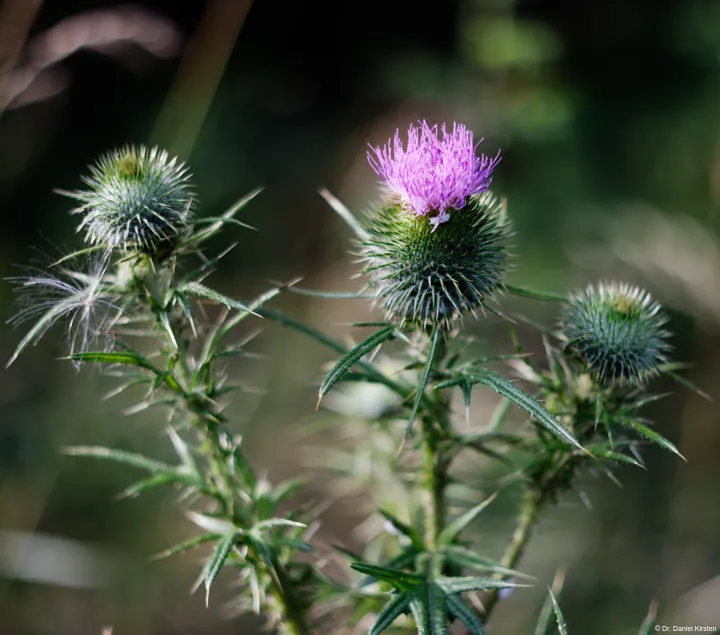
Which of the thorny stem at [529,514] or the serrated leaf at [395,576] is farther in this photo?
the thorny stem at [529,514]

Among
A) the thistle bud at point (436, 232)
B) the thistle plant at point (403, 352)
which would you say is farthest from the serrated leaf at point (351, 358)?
the thistle bud at point (436, 232)

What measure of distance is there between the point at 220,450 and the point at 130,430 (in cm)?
381

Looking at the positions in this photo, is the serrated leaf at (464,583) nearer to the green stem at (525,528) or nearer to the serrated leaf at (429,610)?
the serrated leaf at (429,610)

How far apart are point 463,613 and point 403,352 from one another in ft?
2.31

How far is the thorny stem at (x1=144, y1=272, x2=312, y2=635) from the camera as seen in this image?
179 cm

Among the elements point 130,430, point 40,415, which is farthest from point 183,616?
point 40,415

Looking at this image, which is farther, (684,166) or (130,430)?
(684,166)

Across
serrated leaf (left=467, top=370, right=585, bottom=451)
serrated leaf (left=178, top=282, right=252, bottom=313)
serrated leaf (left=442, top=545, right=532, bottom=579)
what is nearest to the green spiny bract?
serrated leaf (left=467, top=370, right=585, bottom=451)

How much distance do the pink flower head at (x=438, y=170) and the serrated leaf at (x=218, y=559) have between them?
38.3 inches

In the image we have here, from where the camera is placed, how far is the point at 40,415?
5207mm

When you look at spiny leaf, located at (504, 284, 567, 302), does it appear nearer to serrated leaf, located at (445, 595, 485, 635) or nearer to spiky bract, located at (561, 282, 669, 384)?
spiky bract, located at (561, 282, 669, 384)

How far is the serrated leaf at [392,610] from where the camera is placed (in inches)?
59.7

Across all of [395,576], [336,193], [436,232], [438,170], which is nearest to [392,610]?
[395,576]

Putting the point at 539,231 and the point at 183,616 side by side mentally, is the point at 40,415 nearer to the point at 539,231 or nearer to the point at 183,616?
the point at 183,616
